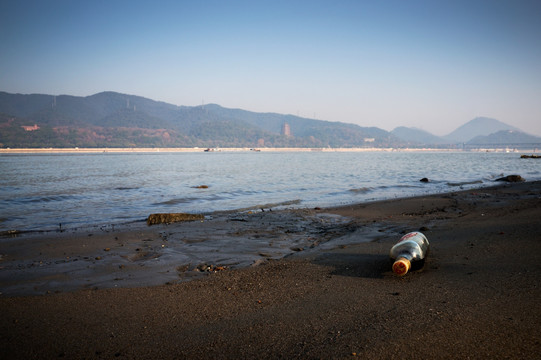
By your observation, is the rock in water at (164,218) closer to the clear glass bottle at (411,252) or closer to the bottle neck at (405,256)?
the clear glass bottle at (411,252)

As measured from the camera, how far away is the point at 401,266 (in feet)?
13.7

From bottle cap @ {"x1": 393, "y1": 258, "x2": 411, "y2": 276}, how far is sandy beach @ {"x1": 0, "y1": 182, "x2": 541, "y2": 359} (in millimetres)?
167

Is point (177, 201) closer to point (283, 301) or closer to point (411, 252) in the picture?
point (283, 301)

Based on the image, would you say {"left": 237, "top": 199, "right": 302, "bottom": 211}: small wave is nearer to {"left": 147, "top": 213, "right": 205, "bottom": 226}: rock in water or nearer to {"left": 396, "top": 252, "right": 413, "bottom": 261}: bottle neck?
{"left": 147, "top": 213, "right": 205, "bottom": 226}: rock in water

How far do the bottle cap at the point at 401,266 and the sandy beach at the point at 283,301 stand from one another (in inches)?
6.6

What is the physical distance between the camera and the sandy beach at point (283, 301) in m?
2.84

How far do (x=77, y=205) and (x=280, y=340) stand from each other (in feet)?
49.6

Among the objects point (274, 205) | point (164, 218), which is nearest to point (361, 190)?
point (274, 205)

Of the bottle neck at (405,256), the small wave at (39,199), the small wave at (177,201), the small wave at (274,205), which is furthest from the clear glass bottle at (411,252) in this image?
the small wave at (39,199)

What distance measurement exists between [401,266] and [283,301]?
5.30 feet

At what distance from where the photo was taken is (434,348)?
2.64 metres

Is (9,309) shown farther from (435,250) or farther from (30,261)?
(435,250)

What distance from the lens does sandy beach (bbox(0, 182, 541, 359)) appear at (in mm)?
2836

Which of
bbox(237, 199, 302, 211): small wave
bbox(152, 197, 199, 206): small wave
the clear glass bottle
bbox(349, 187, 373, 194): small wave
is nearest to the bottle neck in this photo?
the clear glass bottle
